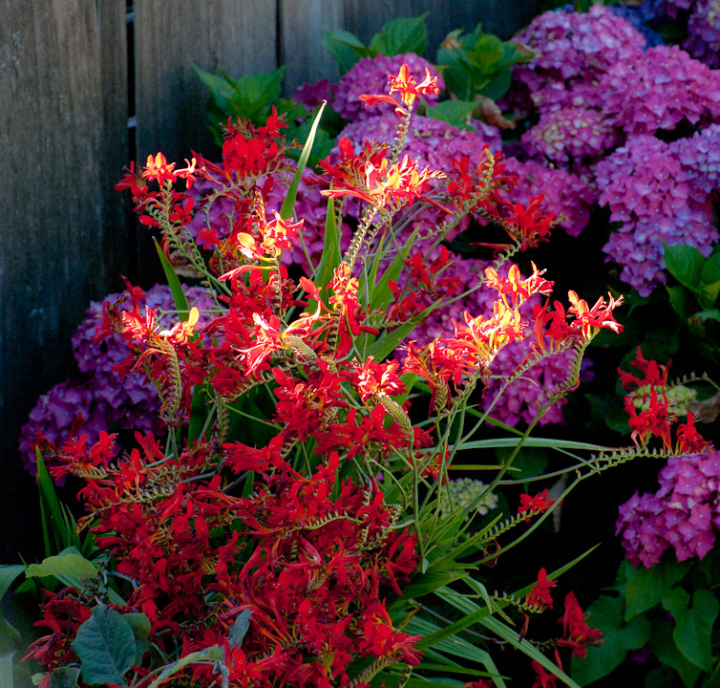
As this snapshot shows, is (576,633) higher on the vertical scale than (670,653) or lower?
higher

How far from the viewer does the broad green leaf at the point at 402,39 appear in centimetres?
200

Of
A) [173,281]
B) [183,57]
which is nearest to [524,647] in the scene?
[173,281]

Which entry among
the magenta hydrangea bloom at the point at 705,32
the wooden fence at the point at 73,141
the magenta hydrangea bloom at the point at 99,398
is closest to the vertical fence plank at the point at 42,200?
the wooden fence at the point at 73,141

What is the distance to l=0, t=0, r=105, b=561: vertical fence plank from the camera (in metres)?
1.53

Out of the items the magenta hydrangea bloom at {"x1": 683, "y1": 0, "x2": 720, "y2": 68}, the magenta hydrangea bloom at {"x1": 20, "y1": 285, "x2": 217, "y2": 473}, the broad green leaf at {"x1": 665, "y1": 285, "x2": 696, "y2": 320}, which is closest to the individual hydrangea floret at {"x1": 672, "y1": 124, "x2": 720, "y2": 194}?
the broad green leaf at {"x1": 665, "y1": 285, "x2": 696, "y2": 320}

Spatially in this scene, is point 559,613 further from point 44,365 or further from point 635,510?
point 44,365

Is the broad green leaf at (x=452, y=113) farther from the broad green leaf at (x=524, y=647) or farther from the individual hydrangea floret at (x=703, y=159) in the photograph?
the broad green leaf at (x=524, y=647)

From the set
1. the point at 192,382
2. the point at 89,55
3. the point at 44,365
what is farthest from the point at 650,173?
the point at 44,365

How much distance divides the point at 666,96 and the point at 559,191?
347 mm

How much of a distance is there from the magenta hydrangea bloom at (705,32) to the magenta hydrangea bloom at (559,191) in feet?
2.75

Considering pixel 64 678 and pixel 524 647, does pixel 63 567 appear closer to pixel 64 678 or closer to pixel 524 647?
pixel 64 678

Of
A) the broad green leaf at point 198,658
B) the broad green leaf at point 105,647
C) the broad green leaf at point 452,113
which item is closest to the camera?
the broad green leaf at point 198,658

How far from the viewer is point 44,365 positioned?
1.65 metres

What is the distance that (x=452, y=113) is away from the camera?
5.90ft
